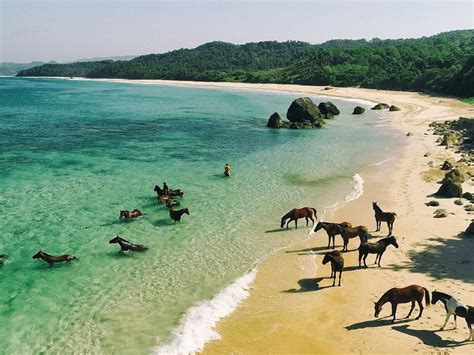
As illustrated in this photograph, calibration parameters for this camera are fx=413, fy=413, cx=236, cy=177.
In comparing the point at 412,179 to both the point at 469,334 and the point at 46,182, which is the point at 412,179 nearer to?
the point at 469,334

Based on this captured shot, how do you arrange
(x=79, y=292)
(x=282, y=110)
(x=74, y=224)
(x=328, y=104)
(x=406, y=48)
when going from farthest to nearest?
(x=406, y=48), (x=282, y=110), (x=328, y=104), (x=74, y=224), (x=79, y=292)

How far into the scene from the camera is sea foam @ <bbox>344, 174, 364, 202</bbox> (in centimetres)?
2759

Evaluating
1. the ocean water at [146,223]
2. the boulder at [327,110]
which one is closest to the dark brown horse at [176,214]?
the ocean water at [146,223]

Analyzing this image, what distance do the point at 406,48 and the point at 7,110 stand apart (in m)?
121

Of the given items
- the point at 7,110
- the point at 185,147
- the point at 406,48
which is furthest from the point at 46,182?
the point at 406,48

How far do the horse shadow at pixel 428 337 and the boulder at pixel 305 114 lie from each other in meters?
49.5

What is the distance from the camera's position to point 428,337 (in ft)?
42.5

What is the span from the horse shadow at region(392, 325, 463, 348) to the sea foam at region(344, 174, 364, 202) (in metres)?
14.1

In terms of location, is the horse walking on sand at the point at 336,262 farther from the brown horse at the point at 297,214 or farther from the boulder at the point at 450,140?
the boulder at the point at 450,140

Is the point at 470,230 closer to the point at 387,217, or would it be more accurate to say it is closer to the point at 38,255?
the point at 387,217

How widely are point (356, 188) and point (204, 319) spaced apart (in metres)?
18.4

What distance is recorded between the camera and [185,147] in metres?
46.2

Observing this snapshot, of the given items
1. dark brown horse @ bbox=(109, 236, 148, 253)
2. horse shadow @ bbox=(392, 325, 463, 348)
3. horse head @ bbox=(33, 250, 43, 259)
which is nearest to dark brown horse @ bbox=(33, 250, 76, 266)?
horse head @ bbox=(33, 250, 43, 259)

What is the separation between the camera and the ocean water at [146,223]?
572 inches
